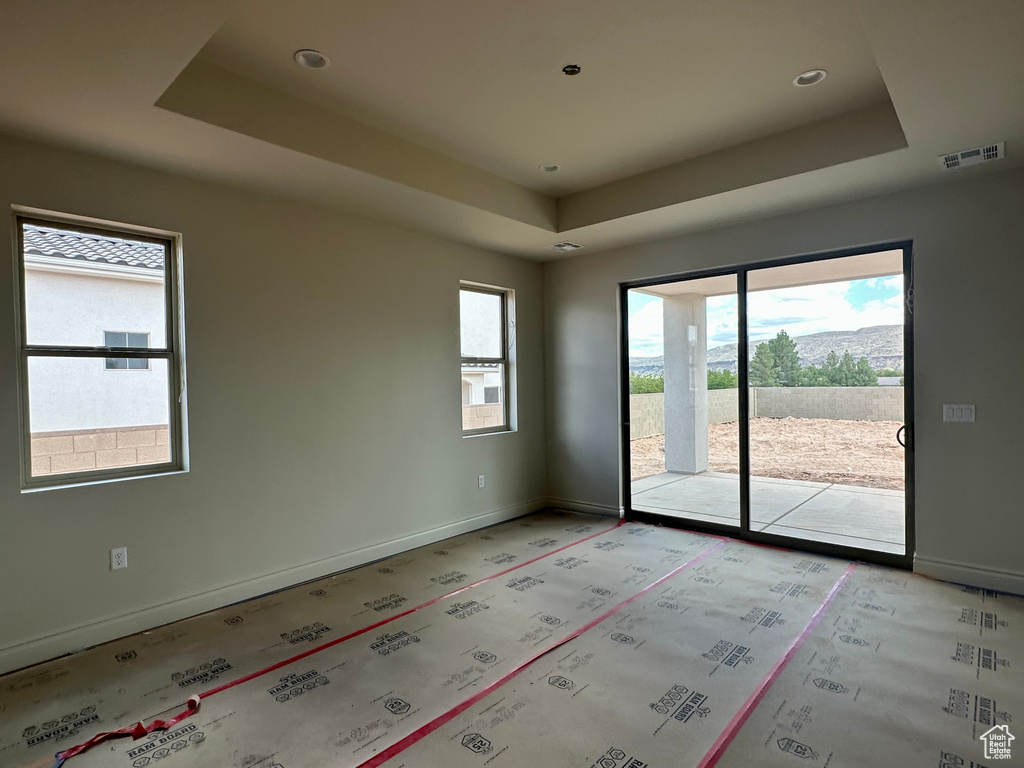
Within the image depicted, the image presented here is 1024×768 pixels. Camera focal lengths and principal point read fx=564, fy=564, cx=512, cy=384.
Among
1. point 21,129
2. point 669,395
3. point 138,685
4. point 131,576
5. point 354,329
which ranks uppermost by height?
point 21,129

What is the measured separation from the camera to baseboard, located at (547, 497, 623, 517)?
5539mm

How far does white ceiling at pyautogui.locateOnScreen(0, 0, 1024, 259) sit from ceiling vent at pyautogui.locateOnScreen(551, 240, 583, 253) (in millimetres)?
912

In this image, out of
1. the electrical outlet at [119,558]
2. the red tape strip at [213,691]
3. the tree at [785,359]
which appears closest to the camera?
the red tape strip at [213,691]

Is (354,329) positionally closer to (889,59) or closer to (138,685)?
(138,685)

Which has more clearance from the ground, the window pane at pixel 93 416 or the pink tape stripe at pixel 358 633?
the window pane at pixel 93 416

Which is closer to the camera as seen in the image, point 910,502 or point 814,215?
point 910,502

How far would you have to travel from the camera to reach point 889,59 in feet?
7.58

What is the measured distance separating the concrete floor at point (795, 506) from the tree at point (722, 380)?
76 centimetres

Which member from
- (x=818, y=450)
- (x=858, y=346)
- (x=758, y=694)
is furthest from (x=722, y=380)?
(x=758, y=694)

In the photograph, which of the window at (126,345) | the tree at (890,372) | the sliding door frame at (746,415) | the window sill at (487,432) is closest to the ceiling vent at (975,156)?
the sliding door frame at (746,415)

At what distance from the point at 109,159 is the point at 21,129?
41cm

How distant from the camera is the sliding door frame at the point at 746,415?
3.95 m

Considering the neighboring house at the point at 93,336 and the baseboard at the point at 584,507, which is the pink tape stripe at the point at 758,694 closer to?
the baseboard at the point at 584,507

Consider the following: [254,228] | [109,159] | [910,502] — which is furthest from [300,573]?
[910,502]
